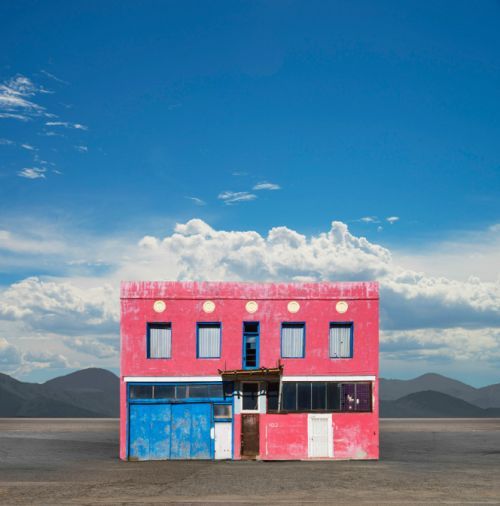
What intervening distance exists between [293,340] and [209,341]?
14.7 feet

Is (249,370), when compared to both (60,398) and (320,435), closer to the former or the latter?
(320,435)

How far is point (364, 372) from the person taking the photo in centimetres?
4053

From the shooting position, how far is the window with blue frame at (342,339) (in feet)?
134

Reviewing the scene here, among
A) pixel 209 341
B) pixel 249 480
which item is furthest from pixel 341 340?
pixel 249 480

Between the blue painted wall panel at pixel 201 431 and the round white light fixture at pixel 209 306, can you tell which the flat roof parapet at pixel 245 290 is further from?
the blue painted wall panel at pixel 201 431

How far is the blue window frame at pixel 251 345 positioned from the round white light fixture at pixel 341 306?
436 cm

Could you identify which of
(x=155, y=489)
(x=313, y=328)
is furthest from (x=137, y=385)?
(x=155, y=489)

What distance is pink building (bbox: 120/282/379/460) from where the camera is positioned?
3991 cm

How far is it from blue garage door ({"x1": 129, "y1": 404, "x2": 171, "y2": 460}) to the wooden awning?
372 cm

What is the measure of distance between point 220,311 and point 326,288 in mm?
5801

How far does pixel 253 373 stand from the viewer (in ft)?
129

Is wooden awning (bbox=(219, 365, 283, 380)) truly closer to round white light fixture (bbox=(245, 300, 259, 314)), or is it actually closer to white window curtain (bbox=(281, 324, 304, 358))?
white window curtain (bbox=(281, 324, 304, 358))

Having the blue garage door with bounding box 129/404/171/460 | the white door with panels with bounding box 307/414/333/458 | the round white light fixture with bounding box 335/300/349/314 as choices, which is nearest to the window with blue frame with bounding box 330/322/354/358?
the round white light fixture with bounding box 335/300/349/314

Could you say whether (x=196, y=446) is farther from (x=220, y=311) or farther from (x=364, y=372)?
(x=364, y=372)
